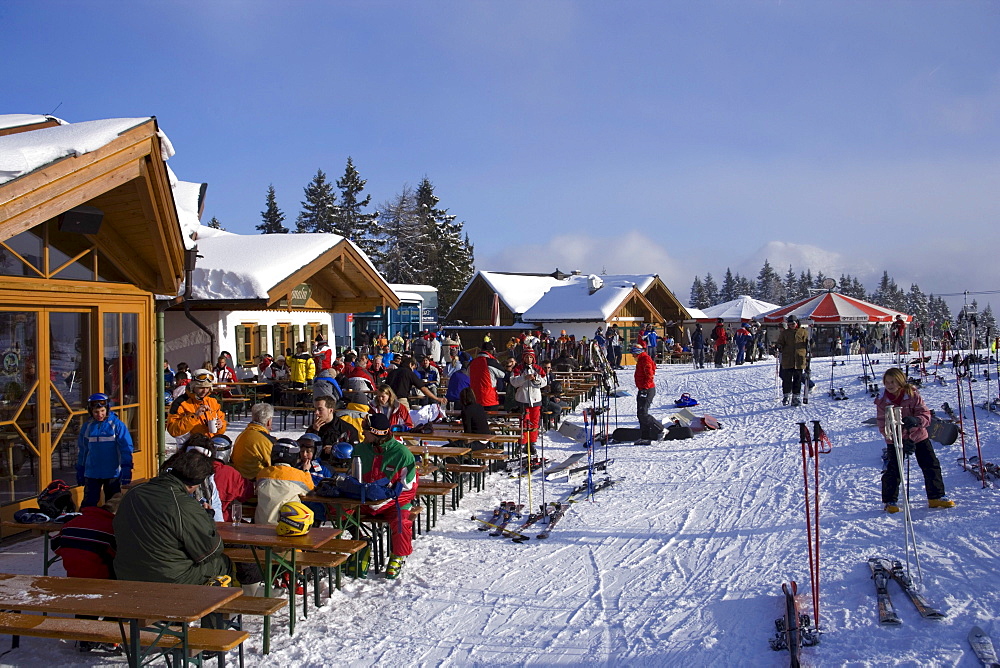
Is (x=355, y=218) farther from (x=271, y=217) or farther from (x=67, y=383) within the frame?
(x=67, y=383)

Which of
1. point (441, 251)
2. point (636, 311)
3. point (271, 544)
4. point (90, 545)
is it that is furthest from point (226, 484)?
point (441, 251)

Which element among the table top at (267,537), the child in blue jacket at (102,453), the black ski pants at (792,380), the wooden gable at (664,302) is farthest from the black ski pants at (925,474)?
the wooden gable at (664,302)

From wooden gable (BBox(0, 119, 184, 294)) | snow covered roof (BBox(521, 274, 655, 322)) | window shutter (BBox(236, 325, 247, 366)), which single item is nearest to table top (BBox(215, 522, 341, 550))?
wooden gable (BBox(0, 119, 184, 294))

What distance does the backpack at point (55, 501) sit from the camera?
225 inches

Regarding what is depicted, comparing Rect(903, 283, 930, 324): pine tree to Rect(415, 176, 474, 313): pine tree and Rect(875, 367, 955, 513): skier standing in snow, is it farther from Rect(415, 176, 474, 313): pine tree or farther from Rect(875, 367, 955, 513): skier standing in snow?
Rect(875, 367, 955, 513): skier standing in snow

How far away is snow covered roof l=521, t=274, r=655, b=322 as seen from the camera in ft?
107

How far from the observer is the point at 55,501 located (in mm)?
5758

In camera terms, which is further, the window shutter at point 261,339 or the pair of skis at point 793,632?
the window shutter at point 261,339

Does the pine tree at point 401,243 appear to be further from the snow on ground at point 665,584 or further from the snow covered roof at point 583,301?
the snow on ground at point 665,584

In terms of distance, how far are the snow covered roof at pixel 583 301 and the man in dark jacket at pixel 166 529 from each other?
2818cm

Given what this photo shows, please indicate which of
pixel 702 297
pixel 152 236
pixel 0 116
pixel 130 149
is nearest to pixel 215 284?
pixel 0 116

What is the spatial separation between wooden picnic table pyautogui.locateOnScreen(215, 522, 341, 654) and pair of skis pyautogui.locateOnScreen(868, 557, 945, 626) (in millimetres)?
3778

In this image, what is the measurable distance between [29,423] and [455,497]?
4.52 metres

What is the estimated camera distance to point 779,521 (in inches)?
287
